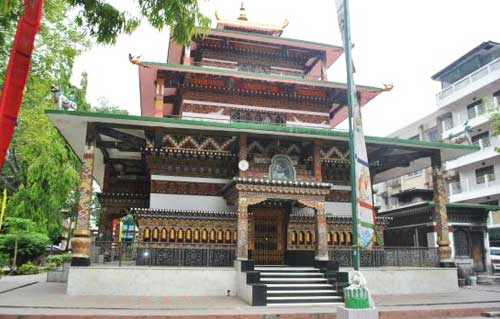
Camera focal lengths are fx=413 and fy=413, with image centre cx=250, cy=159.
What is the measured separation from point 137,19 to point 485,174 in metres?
33.2

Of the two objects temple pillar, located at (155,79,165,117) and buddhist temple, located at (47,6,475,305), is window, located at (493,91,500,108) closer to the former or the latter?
buddhist temple, located at (47,6,475,305)

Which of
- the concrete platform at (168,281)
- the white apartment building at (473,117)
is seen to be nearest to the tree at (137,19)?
the concrete platform at (168,281)

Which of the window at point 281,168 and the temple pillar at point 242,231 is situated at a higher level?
the window at point 281,168

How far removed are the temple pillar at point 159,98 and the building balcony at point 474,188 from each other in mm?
26829

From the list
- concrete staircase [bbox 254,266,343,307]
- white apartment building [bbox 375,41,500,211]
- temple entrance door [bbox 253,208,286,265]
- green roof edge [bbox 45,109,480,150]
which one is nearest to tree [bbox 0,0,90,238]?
green roof edge [bbox 45,109,480,150]

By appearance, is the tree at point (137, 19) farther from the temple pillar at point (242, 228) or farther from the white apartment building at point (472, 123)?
the white apartment building at point (472, 123)

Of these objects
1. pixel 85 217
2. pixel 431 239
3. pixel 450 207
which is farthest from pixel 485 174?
pixel 85 217

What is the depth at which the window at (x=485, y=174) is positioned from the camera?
108 feet

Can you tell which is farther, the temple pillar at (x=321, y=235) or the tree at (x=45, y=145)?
the tree at (x=45, y=145)

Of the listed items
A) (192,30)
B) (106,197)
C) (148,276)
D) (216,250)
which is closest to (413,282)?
(216,250)

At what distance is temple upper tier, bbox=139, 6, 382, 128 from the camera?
1692 centimetres

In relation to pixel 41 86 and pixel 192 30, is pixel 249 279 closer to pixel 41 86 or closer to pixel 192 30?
pixel 192 30

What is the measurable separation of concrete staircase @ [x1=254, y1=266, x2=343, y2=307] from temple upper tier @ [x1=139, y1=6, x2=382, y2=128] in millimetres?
6851

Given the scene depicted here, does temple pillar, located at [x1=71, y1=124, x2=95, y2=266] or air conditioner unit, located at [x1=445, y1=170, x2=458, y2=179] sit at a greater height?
air conditioner unit, located at [x1=445, y1=170, x2=458, y2=179]
